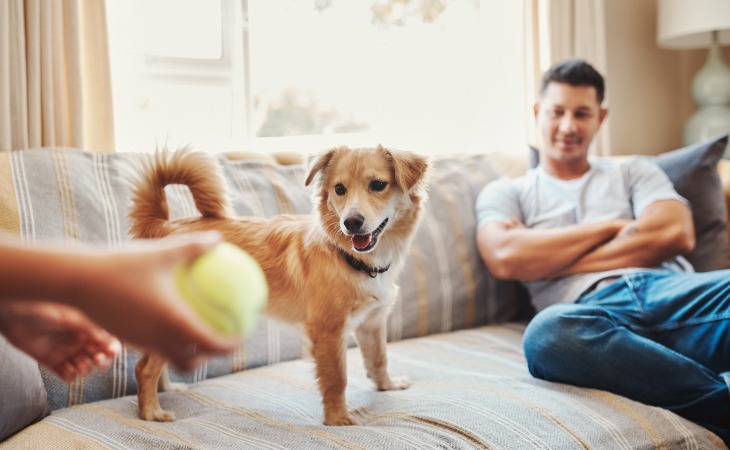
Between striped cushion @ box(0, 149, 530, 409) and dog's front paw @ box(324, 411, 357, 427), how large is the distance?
18.1 inches

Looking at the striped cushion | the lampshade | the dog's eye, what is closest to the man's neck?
the striped cushion

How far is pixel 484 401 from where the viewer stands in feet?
4.79

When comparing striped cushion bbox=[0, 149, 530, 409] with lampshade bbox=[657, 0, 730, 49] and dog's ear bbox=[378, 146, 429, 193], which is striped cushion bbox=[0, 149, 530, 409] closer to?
dog's ear bbox=[378, 146, 429, 193]

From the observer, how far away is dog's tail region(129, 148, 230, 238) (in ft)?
5.12

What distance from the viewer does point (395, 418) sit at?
141 cm

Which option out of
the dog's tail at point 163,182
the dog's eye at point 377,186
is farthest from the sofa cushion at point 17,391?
the dog's eye at point 377,186

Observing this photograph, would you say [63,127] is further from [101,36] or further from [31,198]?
[31,198]

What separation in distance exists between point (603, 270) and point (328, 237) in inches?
39.0

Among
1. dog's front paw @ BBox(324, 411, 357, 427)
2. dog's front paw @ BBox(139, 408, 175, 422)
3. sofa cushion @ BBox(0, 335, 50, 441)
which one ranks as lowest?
dog's front paw @ BBox(324, 411, 357, 427)

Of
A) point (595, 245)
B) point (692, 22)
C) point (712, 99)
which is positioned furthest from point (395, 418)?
point (712, 99)

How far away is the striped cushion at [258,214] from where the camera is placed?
1.61 metres

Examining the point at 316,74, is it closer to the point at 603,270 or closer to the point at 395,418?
the point at 603,270

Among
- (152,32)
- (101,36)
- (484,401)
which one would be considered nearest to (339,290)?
(484,401)

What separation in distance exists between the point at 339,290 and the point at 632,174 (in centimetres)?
137
